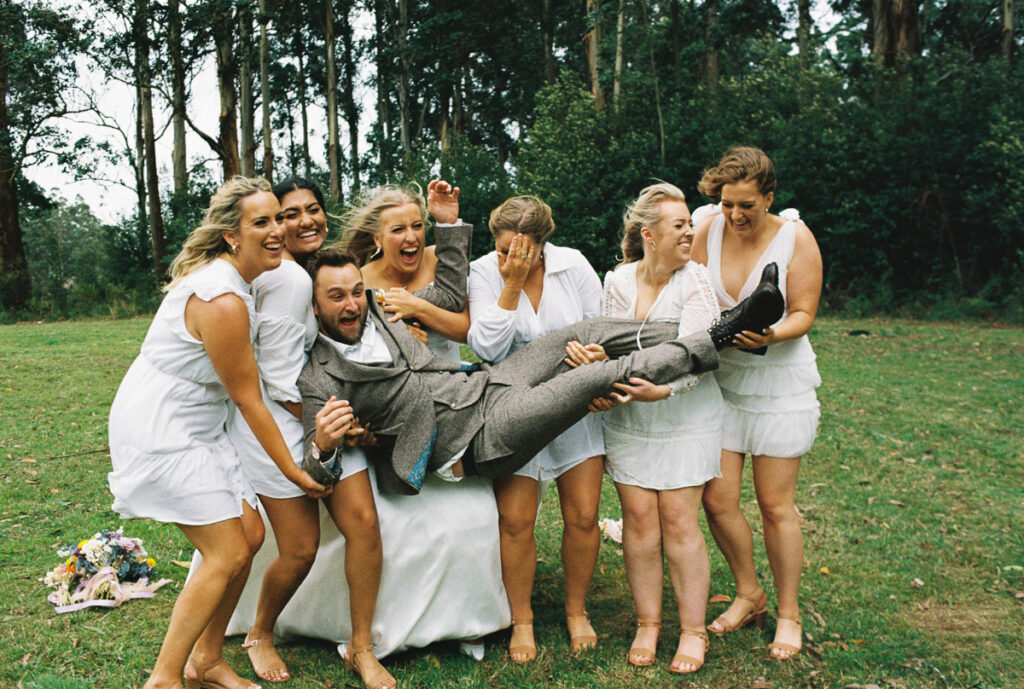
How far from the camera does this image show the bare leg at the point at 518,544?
4066mm

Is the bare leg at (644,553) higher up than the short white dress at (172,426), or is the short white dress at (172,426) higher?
the short white dress at (172,426)

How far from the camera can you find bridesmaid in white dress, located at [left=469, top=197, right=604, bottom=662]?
13.3ft

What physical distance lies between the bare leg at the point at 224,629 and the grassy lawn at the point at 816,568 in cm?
30

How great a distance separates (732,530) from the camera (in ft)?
14.0

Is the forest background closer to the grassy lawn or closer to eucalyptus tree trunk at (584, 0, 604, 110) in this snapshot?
eucalyptus tree trunk at (584, 0, 604, 110)

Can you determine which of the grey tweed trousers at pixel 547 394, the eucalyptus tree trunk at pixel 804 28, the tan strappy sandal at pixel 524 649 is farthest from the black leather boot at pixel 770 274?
the eucalyptus tree trunk at pixel 804 28

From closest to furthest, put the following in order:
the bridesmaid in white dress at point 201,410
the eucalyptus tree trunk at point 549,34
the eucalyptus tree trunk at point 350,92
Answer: the bridesmaid in white dress at point 201,410
the eucalyptus tree trunk at point 549,34
the eucalyptus tree trunk at point 350,92

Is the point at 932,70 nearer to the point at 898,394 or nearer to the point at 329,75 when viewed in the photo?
the point at 898,394

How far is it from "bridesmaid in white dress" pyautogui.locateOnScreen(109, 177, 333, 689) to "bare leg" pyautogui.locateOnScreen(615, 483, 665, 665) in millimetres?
1619

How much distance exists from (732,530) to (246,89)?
66.7 ft

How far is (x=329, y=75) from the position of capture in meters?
25.4

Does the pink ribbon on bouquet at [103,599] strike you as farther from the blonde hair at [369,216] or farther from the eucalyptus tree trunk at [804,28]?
the eucalyptus tree trunk at [804,28]

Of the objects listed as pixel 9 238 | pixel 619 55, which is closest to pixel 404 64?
pixel 619 55

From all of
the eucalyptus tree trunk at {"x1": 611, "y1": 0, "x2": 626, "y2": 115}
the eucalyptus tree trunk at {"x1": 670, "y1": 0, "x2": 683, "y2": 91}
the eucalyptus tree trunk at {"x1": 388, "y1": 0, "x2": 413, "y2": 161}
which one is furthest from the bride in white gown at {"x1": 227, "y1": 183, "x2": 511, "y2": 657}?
the eucalyptus tree trunk at {"x1": 388, "y1": 0, "x2": 413, "y2": 161}
